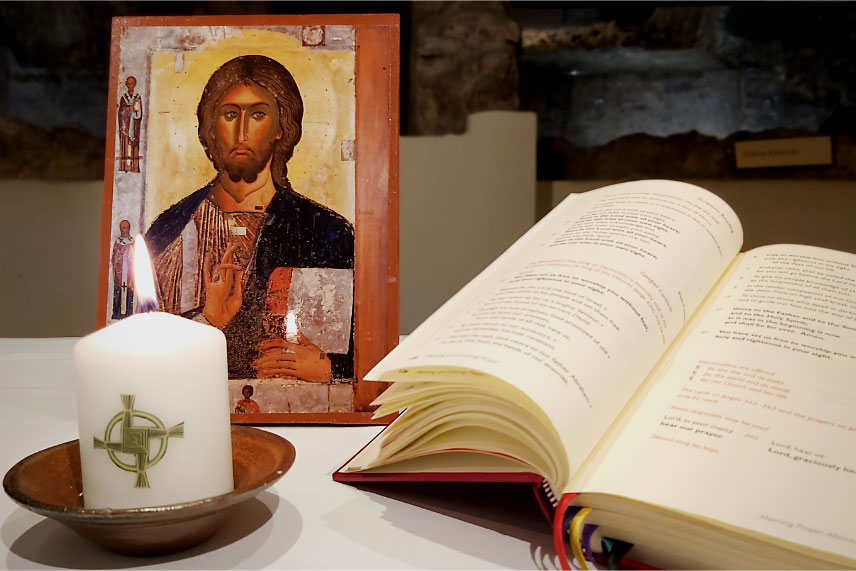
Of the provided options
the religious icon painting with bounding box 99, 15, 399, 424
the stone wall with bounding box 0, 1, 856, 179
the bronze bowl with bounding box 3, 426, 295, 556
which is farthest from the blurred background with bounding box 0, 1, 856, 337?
the bronze bowl with bounding box 3, 426, 295, 556

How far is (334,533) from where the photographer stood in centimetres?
52

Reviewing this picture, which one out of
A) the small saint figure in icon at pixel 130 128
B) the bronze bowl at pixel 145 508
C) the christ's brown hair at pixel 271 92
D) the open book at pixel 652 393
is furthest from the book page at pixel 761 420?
the small saint figure in icon at pixel 130 128

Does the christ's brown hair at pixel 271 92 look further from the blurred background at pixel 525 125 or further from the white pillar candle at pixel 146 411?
the blurred background at pixel 525 125

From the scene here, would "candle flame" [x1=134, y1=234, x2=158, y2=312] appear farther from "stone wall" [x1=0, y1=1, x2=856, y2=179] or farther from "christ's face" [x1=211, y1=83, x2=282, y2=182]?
"stone wall" [x1=0, y1=1, x2=856, y2=179]

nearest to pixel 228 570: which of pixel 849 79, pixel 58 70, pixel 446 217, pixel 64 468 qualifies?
pixel 64 468

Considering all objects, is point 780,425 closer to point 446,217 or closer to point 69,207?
point 446,217

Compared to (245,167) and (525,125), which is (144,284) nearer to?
(245,167)

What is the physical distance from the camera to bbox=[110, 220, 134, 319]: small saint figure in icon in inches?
A: 30.1

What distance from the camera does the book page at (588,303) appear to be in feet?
1.61

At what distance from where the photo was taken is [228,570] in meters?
0.47

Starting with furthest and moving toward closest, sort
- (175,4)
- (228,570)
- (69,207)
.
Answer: (69,207) < (175,4) < (228,570)

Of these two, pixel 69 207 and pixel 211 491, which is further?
pixel 69 207

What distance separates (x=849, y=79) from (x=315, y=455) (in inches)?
86.9

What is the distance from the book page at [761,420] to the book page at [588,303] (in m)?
0.03
